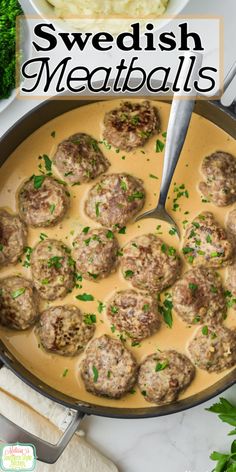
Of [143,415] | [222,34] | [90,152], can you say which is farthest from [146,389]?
[222,34]

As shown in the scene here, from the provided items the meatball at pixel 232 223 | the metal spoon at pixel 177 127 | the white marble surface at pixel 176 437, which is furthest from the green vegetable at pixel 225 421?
the metal spoon at pixel 177 127

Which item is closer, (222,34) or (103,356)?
(103,356)

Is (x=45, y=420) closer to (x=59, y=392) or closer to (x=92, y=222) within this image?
(x=59, y=392)

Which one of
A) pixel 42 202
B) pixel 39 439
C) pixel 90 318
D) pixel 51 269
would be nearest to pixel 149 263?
pixel 90 318

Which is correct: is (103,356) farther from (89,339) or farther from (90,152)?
(90,152)

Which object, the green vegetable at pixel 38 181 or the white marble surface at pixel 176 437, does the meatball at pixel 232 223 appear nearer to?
the white marble surface at pixel 176 437

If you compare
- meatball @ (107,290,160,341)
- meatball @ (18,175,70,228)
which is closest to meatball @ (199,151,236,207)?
meatball @ (107,290,160,341)
